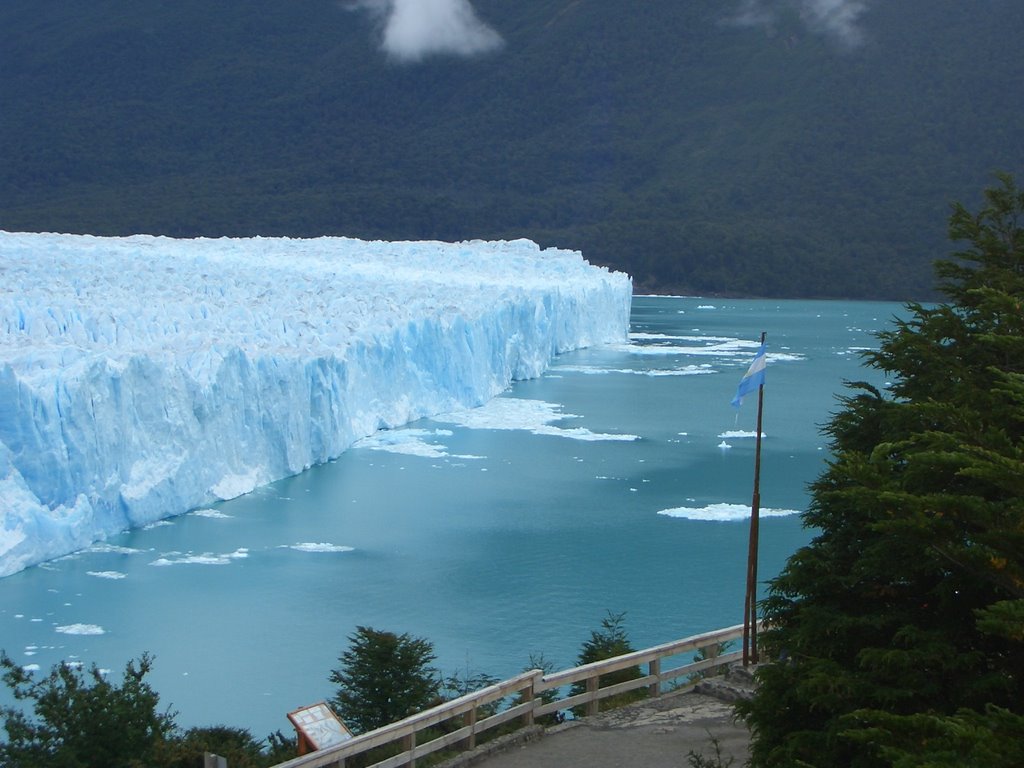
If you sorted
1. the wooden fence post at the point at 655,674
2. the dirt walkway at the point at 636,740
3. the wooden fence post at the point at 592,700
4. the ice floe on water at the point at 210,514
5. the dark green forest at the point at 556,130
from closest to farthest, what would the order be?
the dirt walkway at the point at 636,740
the wooden fence post at the point at 592,700
the wooden fence post at the point at 655,674
the ice floe on water at the point at 210,514
the dark green forest at the point at 556,130

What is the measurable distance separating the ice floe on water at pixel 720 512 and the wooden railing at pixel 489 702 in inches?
291

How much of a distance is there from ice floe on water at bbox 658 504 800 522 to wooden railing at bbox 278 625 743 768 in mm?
7397

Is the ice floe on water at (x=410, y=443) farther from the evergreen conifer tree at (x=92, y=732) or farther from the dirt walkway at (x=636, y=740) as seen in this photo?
the evergreen conifer tree at (x=92, y=732)

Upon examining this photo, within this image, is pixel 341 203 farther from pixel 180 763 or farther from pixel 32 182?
pixel 180 763

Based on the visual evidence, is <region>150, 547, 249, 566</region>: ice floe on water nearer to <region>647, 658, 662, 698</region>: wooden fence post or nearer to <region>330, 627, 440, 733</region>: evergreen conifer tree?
<region>330, 627, 440, 733</region>: evergreen conifer tree

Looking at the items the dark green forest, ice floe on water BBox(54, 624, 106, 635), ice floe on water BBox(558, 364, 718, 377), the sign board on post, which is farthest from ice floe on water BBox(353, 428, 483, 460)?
the dark green forest

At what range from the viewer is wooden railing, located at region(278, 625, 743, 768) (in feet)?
16.0

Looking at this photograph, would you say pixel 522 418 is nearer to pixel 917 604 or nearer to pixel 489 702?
pixel 489 702

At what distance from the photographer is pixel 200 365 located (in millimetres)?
13758

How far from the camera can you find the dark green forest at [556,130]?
63.5 m

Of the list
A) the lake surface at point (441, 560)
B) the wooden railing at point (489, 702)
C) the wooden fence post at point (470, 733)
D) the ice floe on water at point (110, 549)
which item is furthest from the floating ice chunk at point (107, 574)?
the wooden fence post at point (470, 733)

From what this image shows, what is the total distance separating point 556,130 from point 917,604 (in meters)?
83.0

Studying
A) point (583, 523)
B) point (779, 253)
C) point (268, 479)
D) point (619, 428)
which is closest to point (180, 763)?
point (583, 523)

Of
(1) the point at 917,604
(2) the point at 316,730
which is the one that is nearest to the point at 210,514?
(2) the point at 316,730
